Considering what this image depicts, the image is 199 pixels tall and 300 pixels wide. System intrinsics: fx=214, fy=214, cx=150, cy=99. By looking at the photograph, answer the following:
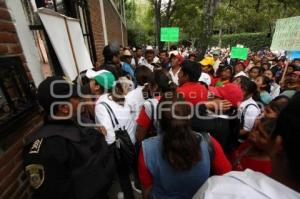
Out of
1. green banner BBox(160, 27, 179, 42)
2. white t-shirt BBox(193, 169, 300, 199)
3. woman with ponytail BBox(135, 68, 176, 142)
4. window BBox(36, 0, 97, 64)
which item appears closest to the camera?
white t-shirt BBox(193, 169, 300, 199)

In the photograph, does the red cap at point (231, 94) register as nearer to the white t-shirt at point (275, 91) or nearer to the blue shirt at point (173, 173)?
the blue shirt at point (173, 173)

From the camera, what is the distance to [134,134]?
252 cm

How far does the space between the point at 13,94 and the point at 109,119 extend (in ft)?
3.06

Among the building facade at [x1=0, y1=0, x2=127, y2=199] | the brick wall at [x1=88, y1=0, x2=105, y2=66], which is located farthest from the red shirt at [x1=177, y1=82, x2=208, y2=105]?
the brick wall at [x1=88, y1=0, x2=105, y2=66]

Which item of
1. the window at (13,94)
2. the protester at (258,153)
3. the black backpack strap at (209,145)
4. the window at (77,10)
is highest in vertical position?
the window at (77,10)

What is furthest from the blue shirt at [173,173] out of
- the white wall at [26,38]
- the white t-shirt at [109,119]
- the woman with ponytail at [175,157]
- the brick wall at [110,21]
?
the brick wall at [110,21]

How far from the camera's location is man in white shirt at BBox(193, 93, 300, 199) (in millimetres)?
709

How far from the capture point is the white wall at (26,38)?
81.4 inches

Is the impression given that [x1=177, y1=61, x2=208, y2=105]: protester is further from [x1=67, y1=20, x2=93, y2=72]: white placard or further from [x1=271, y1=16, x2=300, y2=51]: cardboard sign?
[x1=271, y1=16, x2=300, y2=51]: cardboard sign

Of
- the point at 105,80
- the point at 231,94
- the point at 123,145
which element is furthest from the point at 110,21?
the point at 231,94

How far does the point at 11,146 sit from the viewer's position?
1.66 m

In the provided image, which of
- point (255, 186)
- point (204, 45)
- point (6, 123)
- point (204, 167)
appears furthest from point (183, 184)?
point (204, 45)

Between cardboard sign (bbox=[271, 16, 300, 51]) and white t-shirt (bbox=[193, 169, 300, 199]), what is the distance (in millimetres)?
4469

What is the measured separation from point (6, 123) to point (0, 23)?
0.80m
